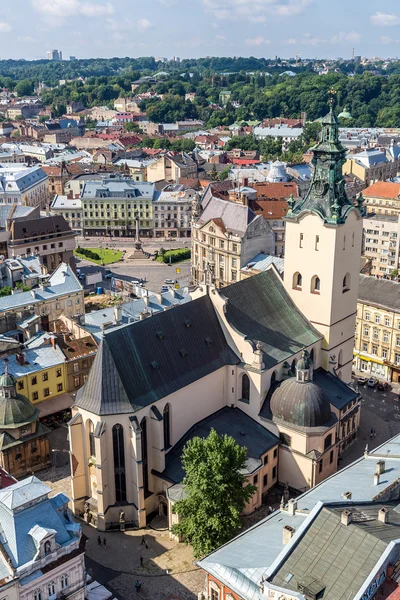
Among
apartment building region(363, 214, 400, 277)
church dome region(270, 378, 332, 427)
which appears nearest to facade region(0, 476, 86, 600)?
church dome region(270, 378, 332, 427)

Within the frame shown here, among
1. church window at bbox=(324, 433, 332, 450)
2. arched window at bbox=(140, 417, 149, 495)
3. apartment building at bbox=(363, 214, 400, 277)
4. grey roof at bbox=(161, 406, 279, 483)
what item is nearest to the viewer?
arched window at bbox=(140, 417, 149, 495)

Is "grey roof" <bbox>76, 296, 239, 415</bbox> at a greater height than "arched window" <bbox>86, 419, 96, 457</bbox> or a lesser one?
greater

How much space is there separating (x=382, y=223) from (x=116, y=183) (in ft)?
209

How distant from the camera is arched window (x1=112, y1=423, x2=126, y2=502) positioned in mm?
53219

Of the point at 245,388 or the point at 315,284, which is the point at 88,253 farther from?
the point at 245,388

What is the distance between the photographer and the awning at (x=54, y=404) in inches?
2749

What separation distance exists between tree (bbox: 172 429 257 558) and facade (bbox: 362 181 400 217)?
9739 centimetres

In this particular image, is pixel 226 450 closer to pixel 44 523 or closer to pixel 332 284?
pixel 44 523

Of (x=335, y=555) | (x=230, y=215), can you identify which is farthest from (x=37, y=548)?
(x=230, y=215)

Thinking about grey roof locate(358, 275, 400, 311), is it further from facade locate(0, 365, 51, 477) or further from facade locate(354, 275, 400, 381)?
facade locate(0, 365, 51, 477)

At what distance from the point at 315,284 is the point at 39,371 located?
2902 cm

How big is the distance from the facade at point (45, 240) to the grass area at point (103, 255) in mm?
12872

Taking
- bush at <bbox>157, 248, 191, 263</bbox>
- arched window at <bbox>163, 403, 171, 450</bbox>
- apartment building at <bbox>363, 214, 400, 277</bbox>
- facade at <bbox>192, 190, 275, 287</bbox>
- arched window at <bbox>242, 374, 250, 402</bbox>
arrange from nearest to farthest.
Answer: arched window at <bbox>163, 403, 171, 450</bbox> → arched window at <bbox>242, 374, 250, 402</bbox> → facade at <bbox>192, 190, 275, 287</bbox> → apartment building at <bbox>363, 214, 400, 277</bbox> → bush at <bbox>157, 248, 191, 263</bbox>

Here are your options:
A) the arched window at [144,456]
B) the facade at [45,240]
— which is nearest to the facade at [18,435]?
the arched window at [144,456]
